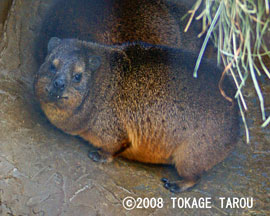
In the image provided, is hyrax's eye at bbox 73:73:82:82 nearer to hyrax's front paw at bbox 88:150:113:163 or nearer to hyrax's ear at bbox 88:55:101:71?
hyrax's ear at bbox 88:55:101:71

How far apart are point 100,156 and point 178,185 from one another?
78 cm

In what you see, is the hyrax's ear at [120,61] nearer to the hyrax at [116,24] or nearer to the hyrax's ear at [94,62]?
the hyrax's ear at [94,62]

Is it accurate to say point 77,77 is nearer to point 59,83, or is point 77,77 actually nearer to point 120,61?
point 59,83

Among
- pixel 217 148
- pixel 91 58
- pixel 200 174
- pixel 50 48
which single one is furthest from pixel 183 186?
pixel 50 48

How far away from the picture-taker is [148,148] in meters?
4.04

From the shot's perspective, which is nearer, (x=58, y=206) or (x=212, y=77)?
(x=58, y=206)

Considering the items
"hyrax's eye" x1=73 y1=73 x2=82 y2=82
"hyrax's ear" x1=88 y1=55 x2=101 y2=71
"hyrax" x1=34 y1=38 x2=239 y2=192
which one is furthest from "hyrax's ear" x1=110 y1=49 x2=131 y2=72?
"hyrax's eye" x1=73 y1=73 x2=82 y2=82

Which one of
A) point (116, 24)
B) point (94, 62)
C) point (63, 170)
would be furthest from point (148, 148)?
point (116, 24)

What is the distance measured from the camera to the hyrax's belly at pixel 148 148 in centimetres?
395

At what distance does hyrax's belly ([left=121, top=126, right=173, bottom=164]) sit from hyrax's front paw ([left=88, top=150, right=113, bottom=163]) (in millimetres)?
178

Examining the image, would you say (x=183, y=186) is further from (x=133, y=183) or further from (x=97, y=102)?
(x=97, y=102)

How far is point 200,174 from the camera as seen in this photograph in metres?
3.88

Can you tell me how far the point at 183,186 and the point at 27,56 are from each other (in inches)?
84.5

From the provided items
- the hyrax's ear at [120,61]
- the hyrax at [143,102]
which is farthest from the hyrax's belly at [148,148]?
the hyrax's ear at [120,61]
